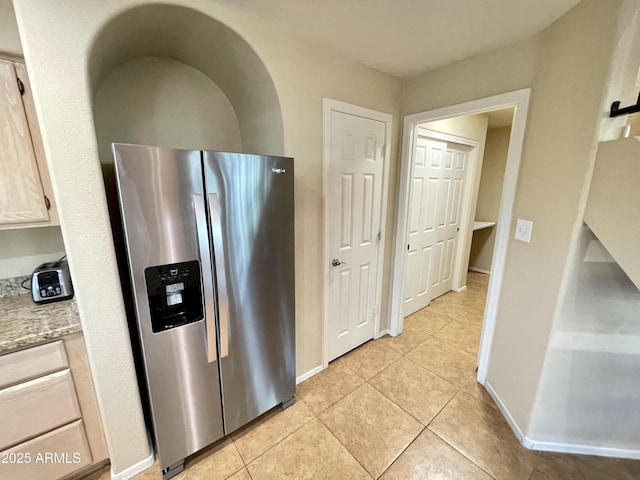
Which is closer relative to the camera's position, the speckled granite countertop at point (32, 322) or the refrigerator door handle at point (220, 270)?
the speckled granite countertop at point (32, 322)

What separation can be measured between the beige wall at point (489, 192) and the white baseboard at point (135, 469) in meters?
4.67

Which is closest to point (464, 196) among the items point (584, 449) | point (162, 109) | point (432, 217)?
point (432, 217)

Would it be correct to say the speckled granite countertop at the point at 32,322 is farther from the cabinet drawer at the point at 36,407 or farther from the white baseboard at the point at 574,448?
the white baseboard at the point at 574,448

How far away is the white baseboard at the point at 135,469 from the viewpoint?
1330mm

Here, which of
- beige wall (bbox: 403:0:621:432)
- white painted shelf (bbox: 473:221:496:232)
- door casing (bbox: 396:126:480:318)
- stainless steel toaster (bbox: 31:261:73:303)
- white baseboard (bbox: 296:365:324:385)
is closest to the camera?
beige wall (bbox: 403:0:621:432)

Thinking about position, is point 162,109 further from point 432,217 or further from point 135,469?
point 432,217

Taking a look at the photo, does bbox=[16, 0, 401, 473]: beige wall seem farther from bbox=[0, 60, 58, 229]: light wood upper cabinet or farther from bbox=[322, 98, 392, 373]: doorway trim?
bbox=[0, 60, 58, 229]: light wood upper cabinet

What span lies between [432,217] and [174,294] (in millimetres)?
2743

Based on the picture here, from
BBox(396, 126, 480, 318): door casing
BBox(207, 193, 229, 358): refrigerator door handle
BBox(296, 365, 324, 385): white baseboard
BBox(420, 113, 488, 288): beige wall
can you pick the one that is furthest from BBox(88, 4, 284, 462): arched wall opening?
BBox(396, 126, 480, 318): door casing

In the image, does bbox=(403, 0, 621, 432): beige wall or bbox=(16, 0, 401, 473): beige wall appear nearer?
bbox=(16, 0, 401, 473): beige wall

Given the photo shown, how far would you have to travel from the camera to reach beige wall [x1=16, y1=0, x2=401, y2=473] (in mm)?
962

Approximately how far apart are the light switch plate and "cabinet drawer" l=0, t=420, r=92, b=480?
2623mm

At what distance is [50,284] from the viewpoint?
1.34 meters

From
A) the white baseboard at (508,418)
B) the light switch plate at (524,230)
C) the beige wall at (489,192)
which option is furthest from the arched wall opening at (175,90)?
the beige wall at (489,192)
